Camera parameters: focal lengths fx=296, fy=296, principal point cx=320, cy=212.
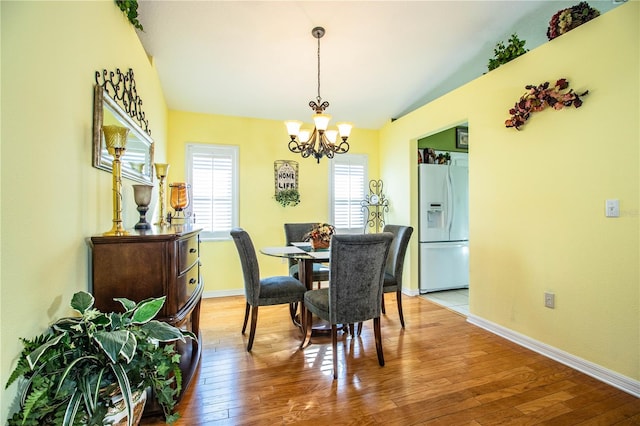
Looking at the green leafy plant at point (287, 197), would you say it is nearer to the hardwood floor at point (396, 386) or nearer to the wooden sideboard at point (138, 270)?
the hardwood floor at point (396, 386)

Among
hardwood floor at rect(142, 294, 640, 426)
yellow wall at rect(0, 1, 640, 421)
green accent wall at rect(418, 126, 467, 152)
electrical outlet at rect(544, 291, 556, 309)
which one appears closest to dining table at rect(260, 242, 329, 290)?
hardwood floor at rect(142, 294, 640, 426)

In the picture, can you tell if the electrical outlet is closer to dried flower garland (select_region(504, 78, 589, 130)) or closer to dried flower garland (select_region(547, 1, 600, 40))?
dried flower garland (select_region(504, 78, 589, 130))

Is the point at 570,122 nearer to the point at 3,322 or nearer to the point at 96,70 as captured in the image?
the point at 96,70

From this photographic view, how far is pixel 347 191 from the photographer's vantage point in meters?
4.84

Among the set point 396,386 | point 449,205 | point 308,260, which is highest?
point 449,205

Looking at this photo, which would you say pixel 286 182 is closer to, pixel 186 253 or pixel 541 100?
pixel 186 253

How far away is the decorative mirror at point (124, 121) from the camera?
1688 mm

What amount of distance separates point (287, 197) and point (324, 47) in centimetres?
204

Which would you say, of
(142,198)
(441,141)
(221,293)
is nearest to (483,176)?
(441,141)

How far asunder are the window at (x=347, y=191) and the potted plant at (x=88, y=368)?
366 cm

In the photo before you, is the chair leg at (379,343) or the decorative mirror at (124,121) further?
the chair leg at (379,343)

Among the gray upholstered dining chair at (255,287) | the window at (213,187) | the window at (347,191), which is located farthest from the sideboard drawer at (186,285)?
the window at (347,191)

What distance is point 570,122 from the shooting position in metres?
2.32

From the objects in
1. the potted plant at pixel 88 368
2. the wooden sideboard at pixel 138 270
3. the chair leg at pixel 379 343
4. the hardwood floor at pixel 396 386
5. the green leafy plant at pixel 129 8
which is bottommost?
the hardwood floor at pixel 396 386
